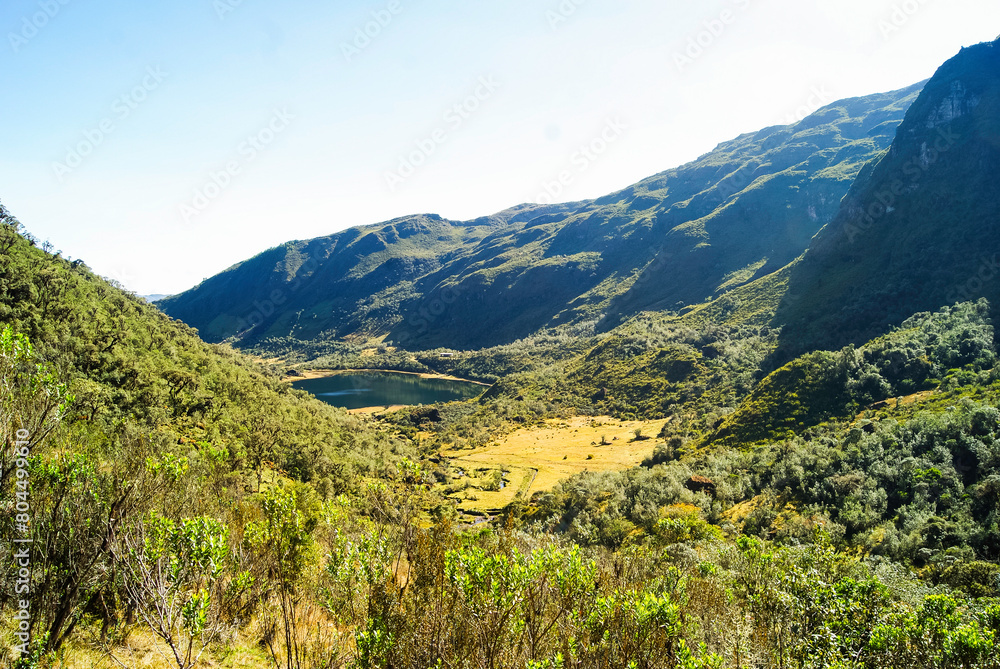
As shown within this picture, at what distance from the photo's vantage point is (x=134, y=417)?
1859cm

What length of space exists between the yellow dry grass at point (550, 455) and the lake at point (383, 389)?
3660 cm

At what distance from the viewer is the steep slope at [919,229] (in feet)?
143

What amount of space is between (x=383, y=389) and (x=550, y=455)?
207ft

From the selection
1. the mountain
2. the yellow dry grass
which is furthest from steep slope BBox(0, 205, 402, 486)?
the mountain

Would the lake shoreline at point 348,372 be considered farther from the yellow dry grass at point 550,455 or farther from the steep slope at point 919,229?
the steep slope at point 919,229

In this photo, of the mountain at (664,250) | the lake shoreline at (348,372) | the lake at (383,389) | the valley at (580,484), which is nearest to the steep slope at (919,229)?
the valley at (580,484)

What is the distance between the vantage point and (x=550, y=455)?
44719mm

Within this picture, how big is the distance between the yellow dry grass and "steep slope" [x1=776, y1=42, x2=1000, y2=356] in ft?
67.1

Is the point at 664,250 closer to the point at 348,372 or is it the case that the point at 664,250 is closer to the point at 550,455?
the point at 348,372

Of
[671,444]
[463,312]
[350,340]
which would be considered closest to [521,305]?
[463,312]

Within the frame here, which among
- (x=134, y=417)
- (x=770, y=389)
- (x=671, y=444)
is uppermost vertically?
(x=134, y=417)

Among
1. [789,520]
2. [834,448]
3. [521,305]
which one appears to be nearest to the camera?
[789,520]

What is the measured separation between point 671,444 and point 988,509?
22.6 metres

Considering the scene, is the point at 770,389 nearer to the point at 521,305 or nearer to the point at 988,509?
the point at 988,509
